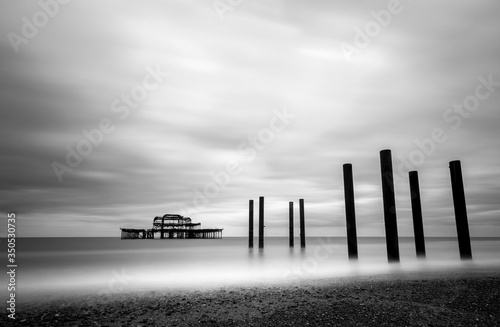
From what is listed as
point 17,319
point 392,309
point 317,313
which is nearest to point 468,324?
point 392,309

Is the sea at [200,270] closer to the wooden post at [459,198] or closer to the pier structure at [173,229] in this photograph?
the wooden post at [459,198]

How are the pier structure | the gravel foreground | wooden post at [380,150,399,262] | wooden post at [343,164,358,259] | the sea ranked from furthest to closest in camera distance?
the pier structure
wooden post at [343,164,358,259]
wooden post at [380,150,399,262]
the sea
the gravel foreground

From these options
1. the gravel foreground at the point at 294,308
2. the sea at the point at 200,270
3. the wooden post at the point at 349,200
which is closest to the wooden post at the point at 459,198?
the sea at the point at 200,270

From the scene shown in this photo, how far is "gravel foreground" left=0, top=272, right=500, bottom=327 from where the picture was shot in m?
5.62

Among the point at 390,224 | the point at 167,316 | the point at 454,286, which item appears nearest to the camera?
the point at 167,316

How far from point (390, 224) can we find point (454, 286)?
4708 millimetres

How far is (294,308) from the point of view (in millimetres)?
6395

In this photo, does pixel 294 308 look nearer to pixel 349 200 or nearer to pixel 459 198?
pixel 349 200

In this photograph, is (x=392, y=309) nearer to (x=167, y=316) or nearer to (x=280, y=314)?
(x=280, y=314)

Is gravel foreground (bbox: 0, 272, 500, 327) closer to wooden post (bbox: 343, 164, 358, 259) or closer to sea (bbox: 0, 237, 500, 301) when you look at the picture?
sea (bbox: 0, 237, 500, 301)

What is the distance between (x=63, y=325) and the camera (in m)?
5.81

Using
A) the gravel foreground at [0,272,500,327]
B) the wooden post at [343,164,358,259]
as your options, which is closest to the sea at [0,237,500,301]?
the wooden post at [343,164,358,259]

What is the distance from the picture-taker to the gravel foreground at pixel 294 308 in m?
5.62

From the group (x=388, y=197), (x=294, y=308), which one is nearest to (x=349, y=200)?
(x=388, y=197)
